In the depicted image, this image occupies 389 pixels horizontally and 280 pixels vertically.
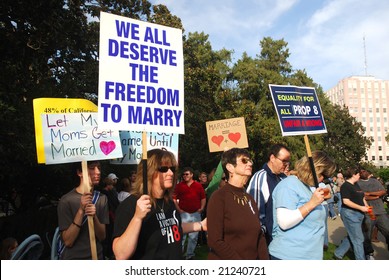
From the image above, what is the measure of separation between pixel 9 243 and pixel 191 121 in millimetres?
19369

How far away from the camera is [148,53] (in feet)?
11.4

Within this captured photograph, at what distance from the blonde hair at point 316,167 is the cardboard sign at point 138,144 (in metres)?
2.41

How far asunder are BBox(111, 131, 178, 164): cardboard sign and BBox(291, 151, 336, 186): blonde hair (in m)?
2.41

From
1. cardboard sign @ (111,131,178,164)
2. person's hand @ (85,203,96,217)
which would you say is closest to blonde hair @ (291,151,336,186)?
person's hand @ (85,203,96,217)

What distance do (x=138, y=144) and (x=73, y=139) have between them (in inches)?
84.8

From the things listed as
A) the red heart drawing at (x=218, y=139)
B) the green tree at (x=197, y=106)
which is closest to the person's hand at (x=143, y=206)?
the red heart drawing at (x=218, y=139)

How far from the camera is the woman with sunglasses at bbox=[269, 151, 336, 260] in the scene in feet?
11.3

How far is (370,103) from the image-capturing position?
142 meters

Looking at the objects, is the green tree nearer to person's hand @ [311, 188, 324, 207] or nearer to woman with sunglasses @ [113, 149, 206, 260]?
person's hand @ [311, 188, 324, 207]

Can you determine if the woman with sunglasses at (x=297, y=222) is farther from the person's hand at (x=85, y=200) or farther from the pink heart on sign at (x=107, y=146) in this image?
the pink heart on sign at (x=107, y=146)

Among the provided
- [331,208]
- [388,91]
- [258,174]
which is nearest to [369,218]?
[258,174]

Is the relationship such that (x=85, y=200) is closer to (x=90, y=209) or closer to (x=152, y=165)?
(x=90, y=209)

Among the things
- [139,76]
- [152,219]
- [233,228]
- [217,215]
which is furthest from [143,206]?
[139,76]

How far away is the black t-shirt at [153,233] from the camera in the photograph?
9.12ft
